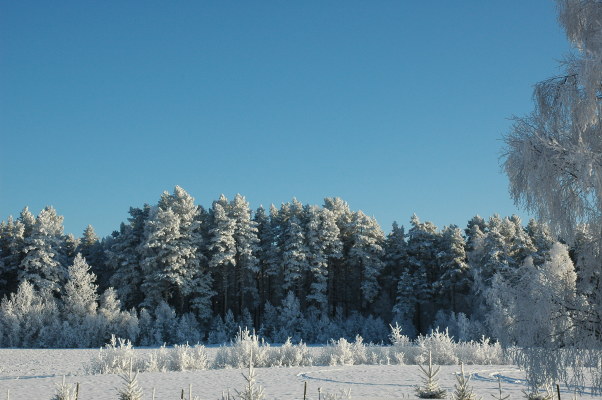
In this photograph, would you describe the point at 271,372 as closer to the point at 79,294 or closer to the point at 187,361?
the point at 187,361

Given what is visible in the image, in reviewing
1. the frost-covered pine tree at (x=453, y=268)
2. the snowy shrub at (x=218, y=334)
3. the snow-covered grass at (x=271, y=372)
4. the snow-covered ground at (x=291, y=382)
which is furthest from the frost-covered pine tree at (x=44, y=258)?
the frost-covered pine tree at (x=453, y=268)

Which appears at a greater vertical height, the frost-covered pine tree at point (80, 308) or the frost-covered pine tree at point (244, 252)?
the frost-covered pine tree at point (244, 252)

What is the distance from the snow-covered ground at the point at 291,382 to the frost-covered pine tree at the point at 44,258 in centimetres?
1773

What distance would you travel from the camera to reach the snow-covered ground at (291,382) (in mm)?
11148

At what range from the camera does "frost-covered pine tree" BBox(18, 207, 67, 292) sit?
33750mm

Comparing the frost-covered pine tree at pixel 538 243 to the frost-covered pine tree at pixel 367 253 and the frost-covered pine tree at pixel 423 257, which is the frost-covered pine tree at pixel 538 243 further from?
the frost-covered pine tree at pixel 367 253

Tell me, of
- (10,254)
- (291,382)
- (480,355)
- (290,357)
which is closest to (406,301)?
(480,355)

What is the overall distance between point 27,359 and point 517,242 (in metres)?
29.4

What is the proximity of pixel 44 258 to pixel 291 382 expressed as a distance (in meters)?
26.2

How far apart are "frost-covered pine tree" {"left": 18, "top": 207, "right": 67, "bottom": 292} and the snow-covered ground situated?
17.7 meters

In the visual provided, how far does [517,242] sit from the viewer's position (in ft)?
120

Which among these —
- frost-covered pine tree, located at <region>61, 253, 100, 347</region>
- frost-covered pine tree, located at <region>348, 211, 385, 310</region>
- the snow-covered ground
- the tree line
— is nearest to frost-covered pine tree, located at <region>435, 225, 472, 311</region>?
the tree line

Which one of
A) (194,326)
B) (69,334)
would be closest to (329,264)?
(194,326)

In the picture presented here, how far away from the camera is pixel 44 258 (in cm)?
3400
